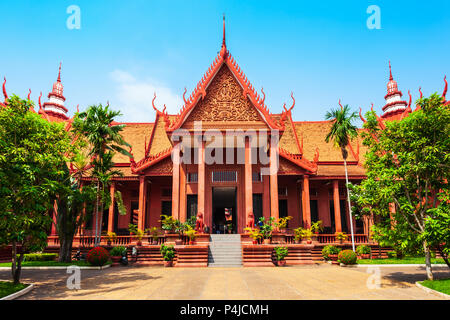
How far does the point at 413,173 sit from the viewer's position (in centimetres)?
1005

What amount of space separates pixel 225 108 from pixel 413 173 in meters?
11.5

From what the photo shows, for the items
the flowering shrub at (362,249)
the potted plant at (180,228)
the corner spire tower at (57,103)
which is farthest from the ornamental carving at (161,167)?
the corner spire tower at (57,103)

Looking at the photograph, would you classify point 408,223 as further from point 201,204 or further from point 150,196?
point 150,196

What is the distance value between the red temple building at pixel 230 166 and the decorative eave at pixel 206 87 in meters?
0.06

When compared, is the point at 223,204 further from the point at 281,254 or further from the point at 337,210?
the point at 281,254

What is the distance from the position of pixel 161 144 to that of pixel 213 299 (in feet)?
67.3

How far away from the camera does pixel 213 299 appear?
7074 millimetres

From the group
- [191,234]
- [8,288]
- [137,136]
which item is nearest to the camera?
[8,288]

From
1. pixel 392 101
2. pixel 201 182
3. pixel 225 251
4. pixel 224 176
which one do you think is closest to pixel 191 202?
pixel 224 176

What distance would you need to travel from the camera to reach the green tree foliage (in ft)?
30.5

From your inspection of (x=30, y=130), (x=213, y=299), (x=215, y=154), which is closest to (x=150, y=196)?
(x=215, y=154)

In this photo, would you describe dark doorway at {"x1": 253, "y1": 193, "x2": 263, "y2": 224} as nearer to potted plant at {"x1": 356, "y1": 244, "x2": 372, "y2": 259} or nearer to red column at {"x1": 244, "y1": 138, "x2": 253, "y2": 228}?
red column at {"x1": 244, "y1": 138, "x2": 253, "y2": 228}

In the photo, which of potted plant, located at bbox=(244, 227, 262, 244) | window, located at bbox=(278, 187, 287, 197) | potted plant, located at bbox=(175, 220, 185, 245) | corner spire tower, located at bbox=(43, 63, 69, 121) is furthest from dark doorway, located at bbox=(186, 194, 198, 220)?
corner spire tower, located at bbox=(43, 63, 69, 121)

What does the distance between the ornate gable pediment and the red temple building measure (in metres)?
0.06
